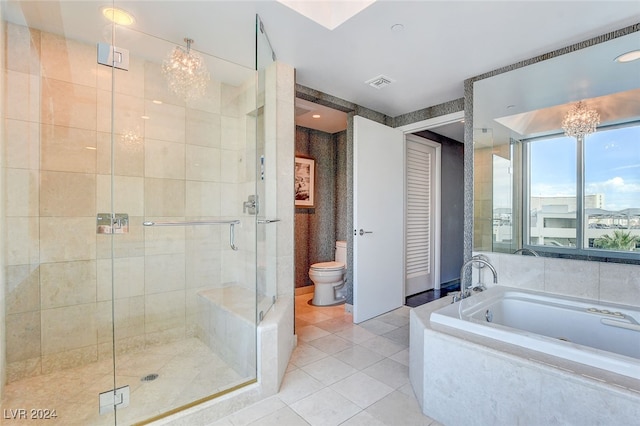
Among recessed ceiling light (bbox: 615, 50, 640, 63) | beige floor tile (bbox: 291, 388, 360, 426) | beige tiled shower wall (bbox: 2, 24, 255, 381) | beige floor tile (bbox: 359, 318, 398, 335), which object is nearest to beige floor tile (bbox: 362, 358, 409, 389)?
beige floor tile (bbox: 291, 388, 360, 426)

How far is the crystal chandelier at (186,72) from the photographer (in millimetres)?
2193

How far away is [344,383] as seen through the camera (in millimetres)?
→ 1940

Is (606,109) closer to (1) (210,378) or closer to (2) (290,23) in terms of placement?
(2) (290,23)

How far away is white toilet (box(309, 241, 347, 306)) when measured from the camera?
11.5 ft

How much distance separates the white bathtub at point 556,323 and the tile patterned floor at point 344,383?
56 centimetres

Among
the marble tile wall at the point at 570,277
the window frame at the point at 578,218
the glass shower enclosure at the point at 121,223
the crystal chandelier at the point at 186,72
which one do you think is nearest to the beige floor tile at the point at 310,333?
the glass shower enclosure at the point at 121,223

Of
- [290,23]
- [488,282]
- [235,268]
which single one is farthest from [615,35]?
[235,268]

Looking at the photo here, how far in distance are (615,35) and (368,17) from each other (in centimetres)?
161

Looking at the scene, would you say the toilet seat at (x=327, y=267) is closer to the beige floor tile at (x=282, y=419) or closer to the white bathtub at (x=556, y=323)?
the white bathtub at (x=556, y=323)

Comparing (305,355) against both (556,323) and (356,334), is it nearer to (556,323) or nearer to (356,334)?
(356,334)

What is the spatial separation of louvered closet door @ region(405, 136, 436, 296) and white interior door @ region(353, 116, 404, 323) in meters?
0.40

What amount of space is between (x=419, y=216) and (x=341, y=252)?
118cm

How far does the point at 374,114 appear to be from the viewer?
3492 mm

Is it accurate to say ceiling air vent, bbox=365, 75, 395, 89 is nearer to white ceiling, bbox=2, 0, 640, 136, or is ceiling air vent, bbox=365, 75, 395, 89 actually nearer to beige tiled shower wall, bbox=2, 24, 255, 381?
white ceiling, bbox=2, 0, 640, 136
